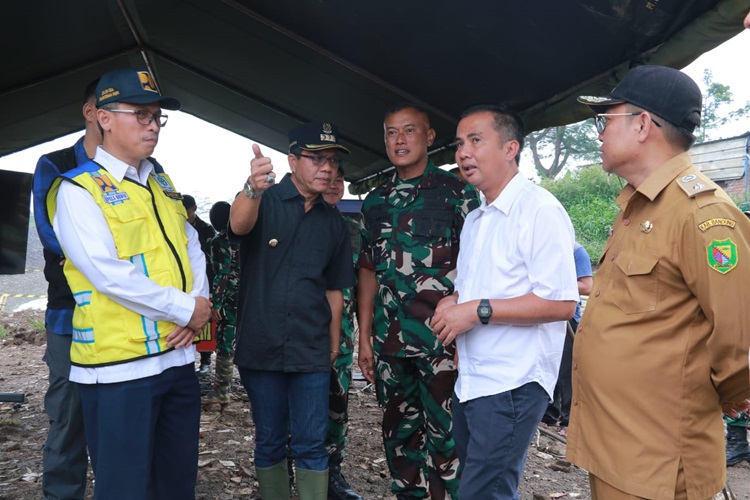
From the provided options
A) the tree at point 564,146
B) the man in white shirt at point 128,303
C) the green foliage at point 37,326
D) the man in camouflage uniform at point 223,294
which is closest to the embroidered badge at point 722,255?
the man in white shirt at point 128,303

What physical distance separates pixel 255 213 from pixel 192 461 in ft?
3.96

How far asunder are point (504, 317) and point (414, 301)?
88 centimetres

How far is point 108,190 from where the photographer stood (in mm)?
2381

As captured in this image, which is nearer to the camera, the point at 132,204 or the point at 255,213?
the point at 132,204

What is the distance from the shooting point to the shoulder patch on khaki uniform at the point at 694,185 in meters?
1.81

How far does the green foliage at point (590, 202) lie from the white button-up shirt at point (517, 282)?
51.1 feet

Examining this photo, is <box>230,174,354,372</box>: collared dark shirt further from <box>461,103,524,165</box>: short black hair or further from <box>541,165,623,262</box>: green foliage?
<box>541,165,623,262</box>: green foliage

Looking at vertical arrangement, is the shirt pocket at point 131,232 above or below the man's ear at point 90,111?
below

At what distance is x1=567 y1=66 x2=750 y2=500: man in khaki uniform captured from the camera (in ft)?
5.64

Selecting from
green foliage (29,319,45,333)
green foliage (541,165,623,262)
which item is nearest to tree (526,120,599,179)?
green foliage (541,165,623,262)

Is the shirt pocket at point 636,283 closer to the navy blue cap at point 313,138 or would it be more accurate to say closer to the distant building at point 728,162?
the navy blue cap at point 313,138

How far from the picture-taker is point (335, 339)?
327cm

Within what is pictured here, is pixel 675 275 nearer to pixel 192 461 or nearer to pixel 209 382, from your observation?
pixel 192 461

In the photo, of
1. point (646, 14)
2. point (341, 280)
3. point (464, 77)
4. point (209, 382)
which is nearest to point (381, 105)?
point (464, 77)
